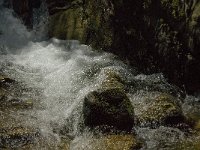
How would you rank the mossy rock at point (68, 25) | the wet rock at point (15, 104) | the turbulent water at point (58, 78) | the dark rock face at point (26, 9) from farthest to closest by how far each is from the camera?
the dark rock face at point (26, 9)
the mossy rock at point (68, 25)
the wet rock at point (15, 104)
the turbulent water at point (58, 78)

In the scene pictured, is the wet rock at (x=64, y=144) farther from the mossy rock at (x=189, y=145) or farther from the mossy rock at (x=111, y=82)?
the mossy rock at (x=189, y=145)

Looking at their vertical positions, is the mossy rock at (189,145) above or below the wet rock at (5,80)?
above

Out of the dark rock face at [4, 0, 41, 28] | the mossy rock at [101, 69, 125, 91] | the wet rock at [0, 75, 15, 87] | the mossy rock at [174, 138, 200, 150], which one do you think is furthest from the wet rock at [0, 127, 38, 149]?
the dark rock face at [4, 0, 41, 28]

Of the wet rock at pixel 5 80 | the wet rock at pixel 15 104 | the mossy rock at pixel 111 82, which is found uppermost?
the mossy rock at pixel 111 82

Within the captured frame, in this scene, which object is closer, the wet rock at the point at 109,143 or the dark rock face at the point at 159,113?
the wet rock at the point at 109,143

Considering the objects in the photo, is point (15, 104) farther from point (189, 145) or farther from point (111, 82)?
point (189, 145)

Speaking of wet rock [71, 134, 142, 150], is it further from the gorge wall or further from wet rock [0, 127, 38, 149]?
the gorge wall

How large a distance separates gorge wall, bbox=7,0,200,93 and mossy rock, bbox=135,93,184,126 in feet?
3.61

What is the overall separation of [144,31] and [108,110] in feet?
10.7

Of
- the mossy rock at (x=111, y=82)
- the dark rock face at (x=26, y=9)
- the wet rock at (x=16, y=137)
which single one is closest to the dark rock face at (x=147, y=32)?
the mossy rock at (x=111, y=82)

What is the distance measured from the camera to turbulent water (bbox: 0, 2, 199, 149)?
25.0 feet

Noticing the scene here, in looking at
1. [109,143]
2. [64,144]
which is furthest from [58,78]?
[109,143]

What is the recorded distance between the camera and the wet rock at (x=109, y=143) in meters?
7.02

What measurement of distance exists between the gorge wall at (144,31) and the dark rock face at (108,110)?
2.04 m
